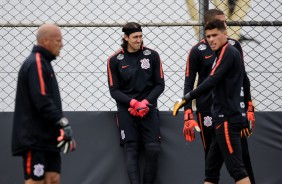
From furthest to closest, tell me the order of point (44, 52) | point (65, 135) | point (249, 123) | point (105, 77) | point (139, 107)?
point (105, 77) → point (139, 107) → point (249, 123) → point (44, 52) → point (65, 135)

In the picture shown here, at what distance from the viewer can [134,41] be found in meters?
8.42

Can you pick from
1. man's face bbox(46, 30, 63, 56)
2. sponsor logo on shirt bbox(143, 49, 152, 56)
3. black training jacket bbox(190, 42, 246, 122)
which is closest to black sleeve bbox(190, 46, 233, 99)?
black training jacket bbox(190, 42, 246, 122)

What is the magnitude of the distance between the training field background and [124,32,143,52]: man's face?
261 millimetres

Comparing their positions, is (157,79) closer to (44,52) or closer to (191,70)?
(191,70)

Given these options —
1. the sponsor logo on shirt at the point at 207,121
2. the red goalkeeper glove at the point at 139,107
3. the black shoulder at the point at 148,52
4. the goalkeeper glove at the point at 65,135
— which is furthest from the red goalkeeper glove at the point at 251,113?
the goalkeeper glove at the point at 65,135

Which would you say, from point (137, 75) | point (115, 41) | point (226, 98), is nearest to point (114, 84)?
point (137, 75)

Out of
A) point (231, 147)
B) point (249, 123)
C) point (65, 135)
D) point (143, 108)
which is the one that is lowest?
point (231, 147)

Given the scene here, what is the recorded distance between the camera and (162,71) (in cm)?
852

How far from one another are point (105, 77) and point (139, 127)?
769 millimetres

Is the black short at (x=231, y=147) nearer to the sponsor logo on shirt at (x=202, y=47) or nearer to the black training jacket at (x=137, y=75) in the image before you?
the sponsor logo on shirt at (x=202, y=47)

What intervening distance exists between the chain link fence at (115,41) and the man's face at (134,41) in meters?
0.25

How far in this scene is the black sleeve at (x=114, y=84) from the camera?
831cm

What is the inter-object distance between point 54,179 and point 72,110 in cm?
221

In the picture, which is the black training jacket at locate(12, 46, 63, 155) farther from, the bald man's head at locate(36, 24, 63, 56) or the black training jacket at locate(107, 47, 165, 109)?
the black training jacket at locate(107, 47, 165, 109)
